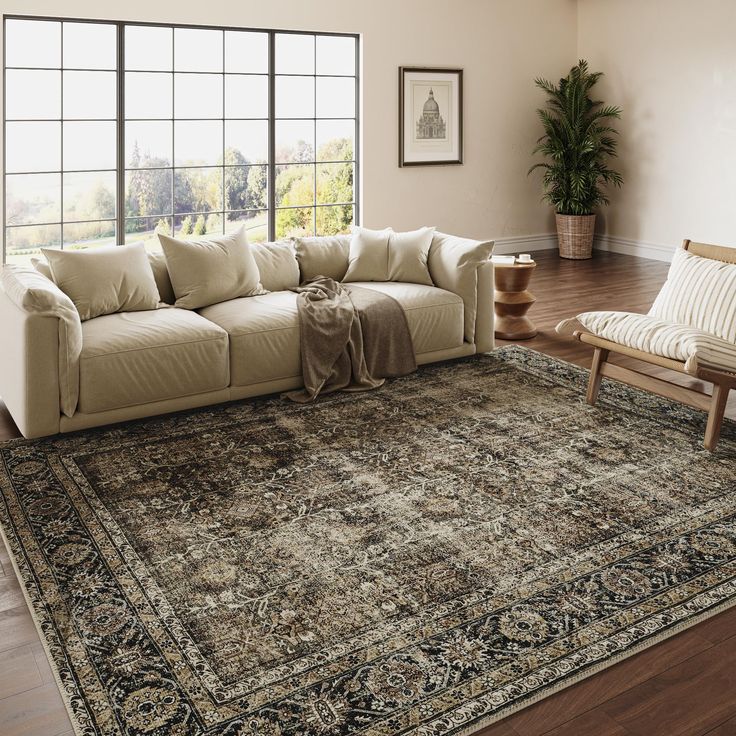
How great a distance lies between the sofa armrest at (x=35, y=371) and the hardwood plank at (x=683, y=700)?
2.75 metres

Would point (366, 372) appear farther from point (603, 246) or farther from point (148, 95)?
point (603, 246)

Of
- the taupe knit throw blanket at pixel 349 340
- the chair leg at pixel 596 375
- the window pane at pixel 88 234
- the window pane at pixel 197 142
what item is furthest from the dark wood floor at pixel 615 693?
the window pane at pixel 197 142

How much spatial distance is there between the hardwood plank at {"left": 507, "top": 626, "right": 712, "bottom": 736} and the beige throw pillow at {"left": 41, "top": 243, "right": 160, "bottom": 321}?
307cm

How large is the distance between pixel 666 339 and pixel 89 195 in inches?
185

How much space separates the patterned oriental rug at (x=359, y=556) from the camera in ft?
7.48

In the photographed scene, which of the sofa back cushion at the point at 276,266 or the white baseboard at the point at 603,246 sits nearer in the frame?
the sofa back cushion at the point at 276,266

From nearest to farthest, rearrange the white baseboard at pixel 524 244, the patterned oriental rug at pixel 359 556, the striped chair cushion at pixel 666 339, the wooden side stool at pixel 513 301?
the patterned oriental rug at pixel 359 556 → the striped chair cushion at pixel 666 339 → the wooden side stool at pixel 513 301 → the white baseboard at pixel 524 244

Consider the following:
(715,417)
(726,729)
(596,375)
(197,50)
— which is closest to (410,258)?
(596,375)

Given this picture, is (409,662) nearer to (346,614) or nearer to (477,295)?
(346,614)

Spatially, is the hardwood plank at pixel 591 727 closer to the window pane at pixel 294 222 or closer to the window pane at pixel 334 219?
the window pane at pixel 294 222

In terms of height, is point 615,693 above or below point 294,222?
below

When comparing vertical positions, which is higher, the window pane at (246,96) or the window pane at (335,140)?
the window pane at (246,96)

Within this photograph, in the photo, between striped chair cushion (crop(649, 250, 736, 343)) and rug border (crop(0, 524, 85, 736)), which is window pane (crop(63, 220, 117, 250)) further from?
striped chair cushion (crop(649, 250, 736, 343))

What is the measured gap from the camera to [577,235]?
897 cm
